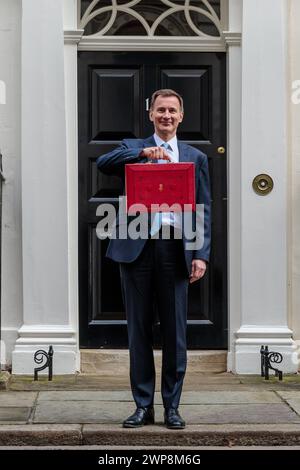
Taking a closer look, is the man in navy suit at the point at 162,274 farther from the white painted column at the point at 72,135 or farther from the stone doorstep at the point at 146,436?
the white painted column at the point at 72,135

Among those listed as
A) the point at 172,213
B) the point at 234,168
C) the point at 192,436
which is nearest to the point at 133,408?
the point at 192,436

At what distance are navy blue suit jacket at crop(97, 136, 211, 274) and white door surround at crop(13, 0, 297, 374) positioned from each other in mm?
2058

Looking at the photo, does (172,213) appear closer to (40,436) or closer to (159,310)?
(159,310)

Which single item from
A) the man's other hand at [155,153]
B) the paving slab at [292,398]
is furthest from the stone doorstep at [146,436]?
the man's other hand at [155,153]

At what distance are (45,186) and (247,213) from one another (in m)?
1.67

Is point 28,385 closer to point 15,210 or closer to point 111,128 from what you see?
point 15,210

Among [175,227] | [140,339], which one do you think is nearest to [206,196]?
[175,227]

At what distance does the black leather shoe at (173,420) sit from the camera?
6262 mm

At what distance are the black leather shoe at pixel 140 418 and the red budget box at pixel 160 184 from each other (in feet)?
4.15

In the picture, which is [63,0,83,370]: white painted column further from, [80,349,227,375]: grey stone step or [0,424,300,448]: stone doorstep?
[0,424,300,448]: stone doorstep

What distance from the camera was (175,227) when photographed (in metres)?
6.27

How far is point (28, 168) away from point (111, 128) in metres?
0.81

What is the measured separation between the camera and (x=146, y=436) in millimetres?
6145

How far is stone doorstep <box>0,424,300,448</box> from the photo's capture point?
20.2 feet
